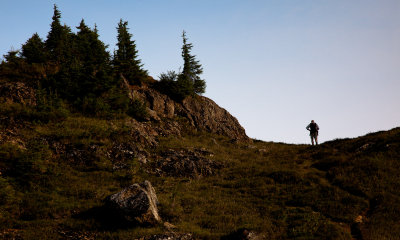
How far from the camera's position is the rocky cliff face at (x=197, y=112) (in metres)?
31.7

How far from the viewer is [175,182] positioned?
17.1m

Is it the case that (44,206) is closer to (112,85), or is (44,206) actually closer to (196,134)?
(112,85)

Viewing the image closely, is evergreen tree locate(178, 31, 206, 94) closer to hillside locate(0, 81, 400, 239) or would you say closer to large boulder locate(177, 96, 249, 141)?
large boulder locate(177, 96, 249, 141)

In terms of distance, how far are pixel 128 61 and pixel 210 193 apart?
24.0 metres

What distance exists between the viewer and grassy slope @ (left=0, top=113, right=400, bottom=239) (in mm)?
10711

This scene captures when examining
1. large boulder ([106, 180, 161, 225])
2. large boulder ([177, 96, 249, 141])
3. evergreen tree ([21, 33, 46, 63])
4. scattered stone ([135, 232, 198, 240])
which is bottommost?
scattered stone ([135, 232, 198, 240])

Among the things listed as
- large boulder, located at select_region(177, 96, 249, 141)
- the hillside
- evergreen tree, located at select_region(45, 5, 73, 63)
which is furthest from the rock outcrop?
large boulder, located at select_region(177, 96, 249, 141)

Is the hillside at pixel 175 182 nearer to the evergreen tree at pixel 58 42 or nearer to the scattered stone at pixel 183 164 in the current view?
the scattered stone at pixel 183 164

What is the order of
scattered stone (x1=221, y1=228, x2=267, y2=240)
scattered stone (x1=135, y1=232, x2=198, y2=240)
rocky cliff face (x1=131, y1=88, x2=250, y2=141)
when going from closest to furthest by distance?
scattered stone (x1=135, y1=232, x2=198, y2=240)
scattered stone (x1=221, y1=228, x2=267, y2=240)
rocky cliff face (x1=131, y1=88, x2=250, y2=141)

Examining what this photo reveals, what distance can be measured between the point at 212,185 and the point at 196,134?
13991mm

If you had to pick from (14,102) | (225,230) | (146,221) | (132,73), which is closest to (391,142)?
(225,230)

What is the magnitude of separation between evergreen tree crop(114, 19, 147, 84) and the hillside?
9.79 metres

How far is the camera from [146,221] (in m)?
10.8

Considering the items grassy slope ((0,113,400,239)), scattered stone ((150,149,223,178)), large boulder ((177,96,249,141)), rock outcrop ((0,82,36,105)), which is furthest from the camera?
large boulder ((177,96,249,141))
